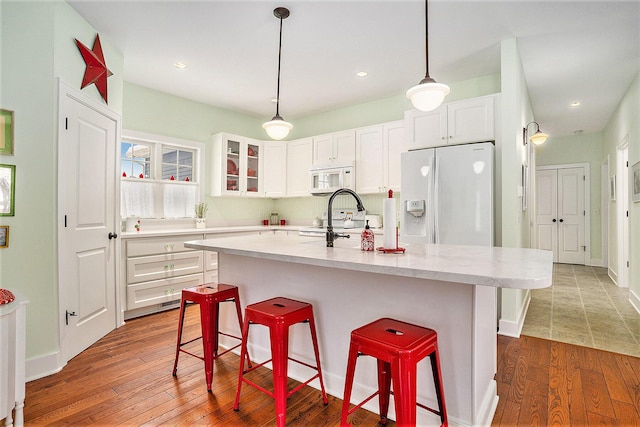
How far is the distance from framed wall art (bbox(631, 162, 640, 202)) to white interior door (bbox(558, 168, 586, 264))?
11.1 ft

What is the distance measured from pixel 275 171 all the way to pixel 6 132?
11.6ft

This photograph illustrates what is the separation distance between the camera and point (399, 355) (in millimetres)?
1359

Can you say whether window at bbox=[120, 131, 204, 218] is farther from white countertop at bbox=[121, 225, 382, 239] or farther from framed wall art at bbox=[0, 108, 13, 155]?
framed wall art at bbox=[0, 108, 13, 155]

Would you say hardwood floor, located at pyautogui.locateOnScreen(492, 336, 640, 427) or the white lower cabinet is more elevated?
the white lower cabinet

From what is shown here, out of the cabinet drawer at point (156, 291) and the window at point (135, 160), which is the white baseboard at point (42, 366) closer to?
the cabinet drawer at point (156, 291)

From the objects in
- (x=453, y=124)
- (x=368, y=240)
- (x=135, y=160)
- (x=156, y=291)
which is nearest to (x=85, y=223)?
(x=156, y=291)

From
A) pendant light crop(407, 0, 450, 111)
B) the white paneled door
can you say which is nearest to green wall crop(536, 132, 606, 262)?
the white paneled door

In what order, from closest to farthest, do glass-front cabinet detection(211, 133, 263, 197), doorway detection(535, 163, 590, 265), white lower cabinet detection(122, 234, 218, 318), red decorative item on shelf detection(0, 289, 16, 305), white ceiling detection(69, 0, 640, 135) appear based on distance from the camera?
1. red decorative item on shelf detection(0, 289, 16, 305)
2. white ceiling detection(69, 0, 640, 135)
3. white lower cabinet detection(122, 234, 218, 318)
4. glass-front cabinet detection(211, 133, 263, 197)
5. doorway detection(535, 163, 590, 265)

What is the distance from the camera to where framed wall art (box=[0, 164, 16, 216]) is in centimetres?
222

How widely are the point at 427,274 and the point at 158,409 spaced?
5.61 feet

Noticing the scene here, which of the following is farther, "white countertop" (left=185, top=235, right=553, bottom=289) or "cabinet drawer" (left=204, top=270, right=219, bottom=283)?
"cabinet drawer" (left=204, top=270, right=219, bottom=283)

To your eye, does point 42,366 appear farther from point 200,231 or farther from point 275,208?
point 275,208

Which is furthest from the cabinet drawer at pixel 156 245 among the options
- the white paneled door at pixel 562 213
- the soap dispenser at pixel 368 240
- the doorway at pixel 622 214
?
the white paneled door at pixel 562 213

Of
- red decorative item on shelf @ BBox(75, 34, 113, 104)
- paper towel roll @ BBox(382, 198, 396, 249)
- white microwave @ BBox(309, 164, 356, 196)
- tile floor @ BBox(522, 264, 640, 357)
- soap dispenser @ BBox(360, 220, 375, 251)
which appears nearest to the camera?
paper towel roll @ BBox(382, 198, 396, 249)
